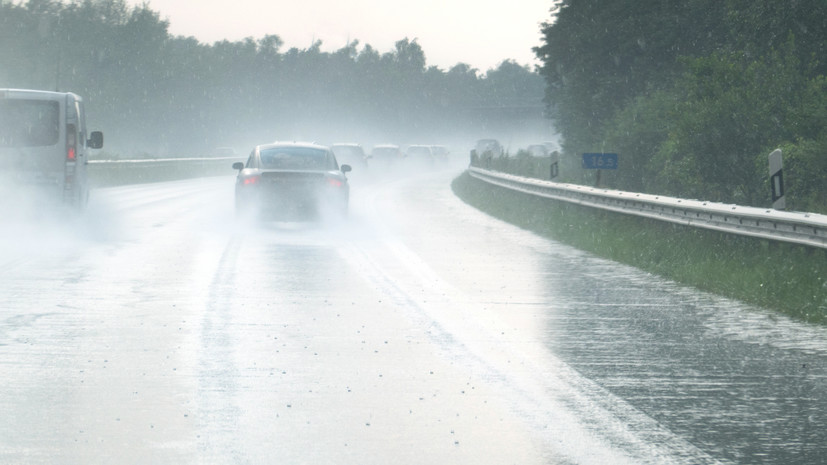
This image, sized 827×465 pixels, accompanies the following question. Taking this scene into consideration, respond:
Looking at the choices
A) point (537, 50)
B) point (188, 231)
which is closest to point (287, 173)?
point (188, 231)

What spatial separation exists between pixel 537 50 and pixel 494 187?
27.5 m

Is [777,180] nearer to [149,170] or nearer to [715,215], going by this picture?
[715,215]

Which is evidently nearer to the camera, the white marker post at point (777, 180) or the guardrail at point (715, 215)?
the guardrail at point (715, 215)

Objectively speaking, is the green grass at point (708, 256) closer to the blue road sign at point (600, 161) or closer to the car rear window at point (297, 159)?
the blue road sign at point (600, 161)

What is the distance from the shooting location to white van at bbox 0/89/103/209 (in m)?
22.0

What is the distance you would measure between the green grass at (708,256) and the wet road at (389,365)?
475mm

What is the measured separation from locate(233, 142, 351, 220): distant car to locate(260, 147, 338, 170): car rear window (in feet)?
0.06

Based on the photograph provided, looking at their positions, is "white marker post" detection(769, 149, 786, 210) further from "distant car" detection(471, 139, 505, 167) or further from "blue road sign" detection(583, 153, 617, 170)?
"distant car" detection(471, 139, 505, 167)

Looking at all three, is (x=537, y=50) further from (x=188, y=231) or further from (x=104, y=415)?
(x=104, y=415)

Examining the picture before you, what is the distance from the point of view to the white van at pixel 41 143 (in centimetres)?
2198

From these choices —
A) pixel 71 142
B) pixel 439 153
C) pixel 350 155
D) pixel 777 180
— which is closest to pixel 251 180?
pixel 71 142

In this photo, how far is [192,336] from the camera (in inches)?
404

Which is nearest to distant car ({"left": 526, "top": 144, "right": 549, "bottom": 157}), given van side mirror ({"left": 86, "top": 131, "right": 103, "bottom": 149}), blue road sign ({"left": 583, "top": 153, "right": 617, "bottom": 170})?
blue road sign ({"left": 583, "top": 153, "right": 617, "bottom": 170})

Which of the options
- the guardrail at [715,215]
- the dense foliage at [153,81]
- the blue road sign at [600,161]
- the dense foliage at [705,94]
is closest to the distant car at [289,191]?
the guardrail at [715,215]
